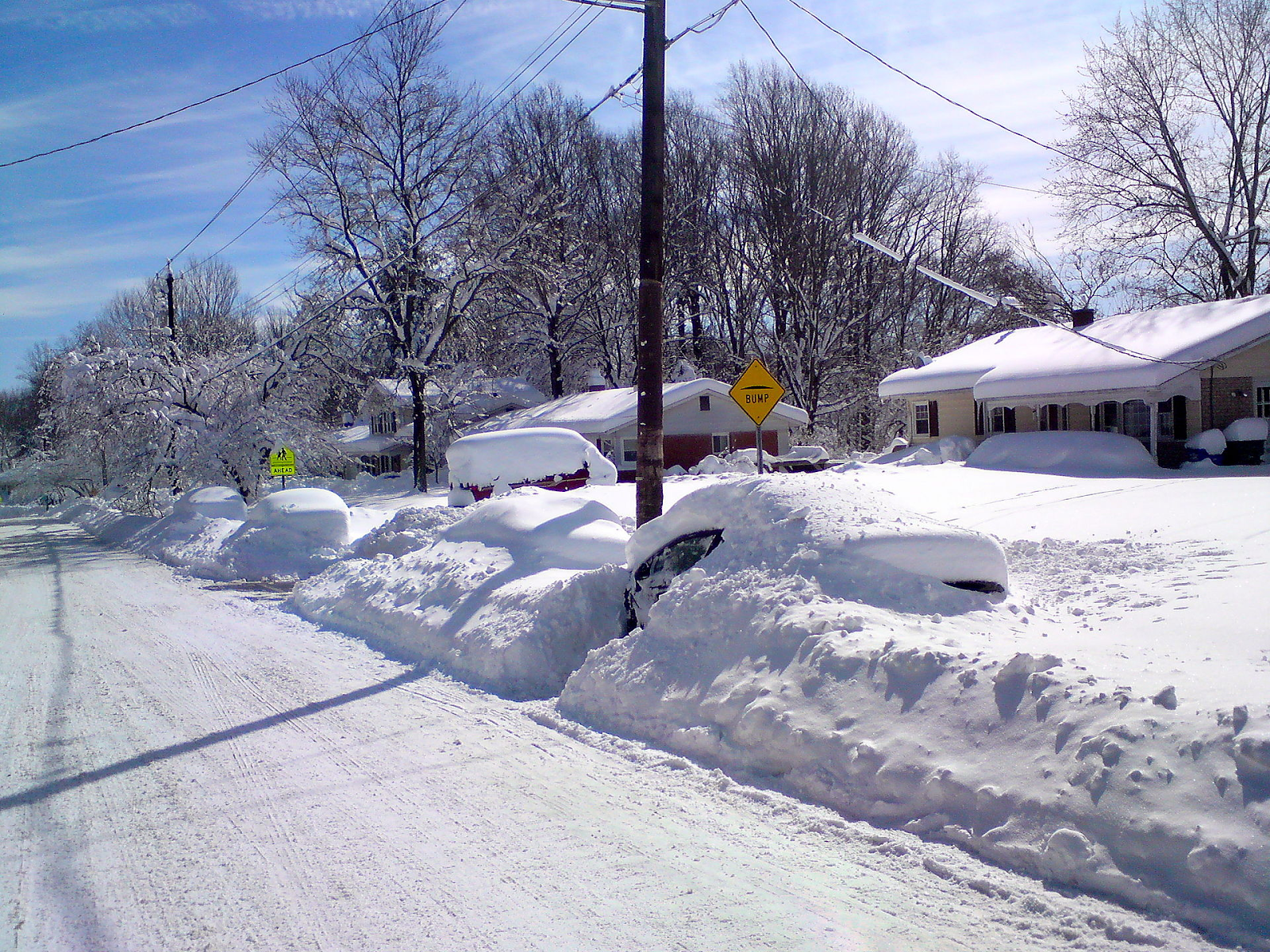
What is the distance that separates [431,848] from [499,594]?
489cm

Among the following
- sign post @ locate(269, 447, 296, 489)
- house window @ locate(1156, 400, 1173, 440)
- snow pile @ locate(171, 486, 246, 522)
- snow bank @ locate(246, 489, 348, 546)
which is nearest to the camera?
snow bank @ locate(246, 489, 348, 546)

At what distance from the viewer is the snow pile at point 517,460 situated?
982 inches

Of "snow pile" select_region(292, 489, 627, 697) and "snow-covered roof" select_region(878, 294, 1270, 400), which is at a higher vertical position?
"snow-covered roof" select_region(878, 294, 1270, 400)

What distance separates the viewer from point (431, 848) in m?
4.65

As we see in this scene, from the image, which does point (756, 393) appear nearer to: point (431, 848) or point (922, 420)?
point (431, 848)

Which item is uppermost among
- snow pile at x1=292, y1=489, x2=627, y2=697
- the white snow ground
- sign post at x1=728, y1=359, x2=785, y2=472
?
sign post at x1=728, y1=359, x2=785, y2=472

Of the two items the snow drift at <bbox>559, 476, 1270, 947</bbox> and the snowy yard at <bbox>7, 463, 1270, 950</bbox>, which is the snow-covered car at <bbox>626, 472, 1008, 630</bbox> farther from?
the snowy yard at <bbox>7, 463, 1270, 950</bbox>

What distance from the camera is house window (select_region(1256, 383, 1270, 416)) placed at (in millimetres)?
23422

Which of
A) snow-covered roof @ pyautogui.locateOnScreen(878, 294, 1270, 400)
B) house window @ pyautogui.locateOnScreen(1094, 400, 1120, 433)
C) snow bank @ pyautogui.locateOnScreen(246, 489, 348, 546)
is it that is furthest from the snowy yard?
house window @ pyautogui.locateOnScreen(1094, 400, 1120, 433)

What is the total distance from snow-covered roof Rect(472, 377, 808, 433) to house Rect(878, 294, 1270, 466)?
939cm

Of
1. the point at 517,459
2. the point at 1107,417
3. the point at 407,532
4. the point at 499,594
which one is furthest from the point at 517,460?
the point at 1107,417

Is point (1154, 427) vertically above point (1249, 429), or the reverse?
point (1154, 427)

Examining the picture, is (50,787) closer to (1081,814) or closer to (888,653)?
(888,653)

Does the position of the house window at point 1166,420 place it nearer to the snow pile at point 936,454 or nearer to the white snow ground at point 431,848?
the snow pile at point 936,454
